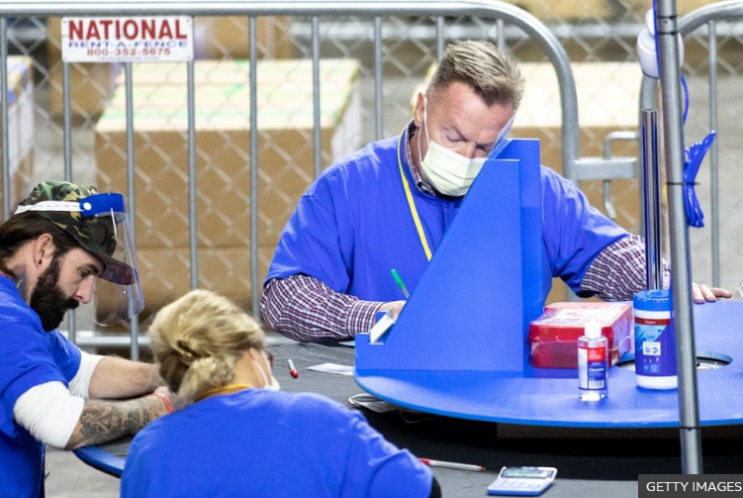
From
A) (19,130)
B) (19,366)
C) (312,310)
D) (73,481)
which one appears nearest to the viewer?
(19,366)

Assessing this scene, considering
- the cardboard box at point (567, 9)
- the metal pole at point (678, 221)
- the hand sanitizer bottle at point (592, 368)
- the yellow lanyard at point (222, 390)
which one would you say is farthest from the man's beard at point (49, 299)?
the cardboard box at point (567, 9)

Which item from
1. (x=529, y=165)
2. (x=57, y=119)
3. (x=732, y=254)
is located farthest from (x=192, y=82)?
(x=57, y=119)

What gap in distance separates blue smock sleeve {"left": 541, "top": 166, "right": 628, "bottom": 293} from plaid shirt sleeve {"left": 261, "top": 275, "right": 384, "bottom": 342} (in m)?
0.58

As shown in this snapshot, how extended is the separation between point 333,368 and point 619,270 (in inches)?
32.7

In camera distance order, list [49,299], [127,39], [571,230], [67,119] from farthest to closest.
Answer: [67,119] < [127,39] < [571,230] < [49,299]

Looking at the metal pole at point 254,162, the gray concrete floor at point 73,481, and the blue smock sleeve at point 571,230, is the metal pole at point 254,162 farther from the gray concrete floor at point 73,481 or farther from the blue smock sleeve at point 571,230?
the blue smock sleeve at point 571,230

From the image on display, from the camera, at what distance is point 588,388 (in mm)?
2377

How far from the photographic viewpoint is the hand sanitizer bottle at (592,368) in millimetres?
2363

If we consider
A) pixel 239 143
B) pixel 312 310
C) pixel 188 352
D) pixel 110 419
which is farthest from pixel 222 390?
pixel 239 143

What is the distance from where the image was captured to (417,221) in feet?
10.8
